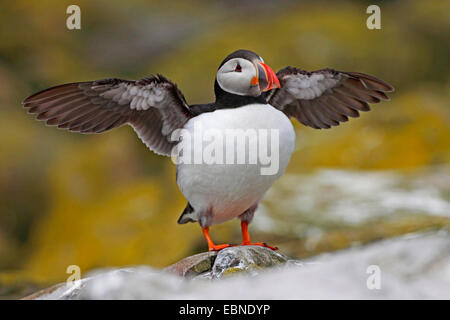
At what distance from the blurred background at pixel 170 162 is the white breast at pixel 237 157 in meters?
1.87

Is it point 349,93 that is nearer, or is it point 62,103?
point 62,103

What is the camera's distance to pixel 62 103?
409cm

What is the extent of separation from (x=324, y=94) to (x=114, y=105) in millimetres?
1431

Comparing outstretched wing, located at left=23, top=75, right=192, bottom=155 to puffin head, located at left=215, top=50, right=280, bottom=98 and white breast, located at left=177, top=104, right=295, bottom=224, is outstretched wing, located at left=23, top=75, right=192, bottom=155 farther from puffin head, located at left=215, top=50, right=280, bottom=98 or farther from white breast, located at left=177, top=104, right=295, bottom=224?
puffin head, located at left=215, top=50, right=280, bottom=98

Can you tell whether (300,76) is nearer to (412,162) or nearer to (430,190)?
(430,190)

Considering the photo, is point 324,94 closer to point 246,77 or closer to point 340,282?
point 246,77

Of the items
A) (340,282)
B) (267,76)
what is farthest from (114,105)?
(340,282)

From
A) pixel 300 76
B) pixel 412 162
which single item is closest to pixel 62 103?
pixel 300 76

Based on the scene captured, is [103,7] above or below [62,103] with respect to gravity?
above

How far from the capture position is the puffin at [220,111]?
3.88m

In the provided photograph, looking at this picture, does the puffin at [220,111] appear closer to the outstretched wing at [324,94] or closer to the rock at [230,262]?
the outstretched wing at [324,94]

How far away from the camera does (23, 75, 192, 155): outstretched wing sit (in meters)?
4.05

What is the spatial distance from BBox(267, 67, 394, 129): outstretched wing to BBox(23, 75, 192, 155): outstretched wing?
72 cm
